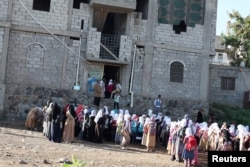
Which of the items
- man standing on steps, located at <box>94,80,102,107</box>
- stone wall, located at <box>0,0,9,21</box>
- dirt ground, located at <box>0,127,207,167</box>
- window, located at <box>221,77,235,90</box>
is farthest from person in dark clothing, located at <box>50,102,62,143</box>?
window, located at <box>221,77,235,90</box>

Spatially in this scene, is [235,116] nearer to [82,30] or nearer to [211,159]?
[82,30]

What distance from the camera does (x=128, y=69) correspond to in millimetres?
21078

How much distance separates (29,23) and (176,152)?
10241 mm

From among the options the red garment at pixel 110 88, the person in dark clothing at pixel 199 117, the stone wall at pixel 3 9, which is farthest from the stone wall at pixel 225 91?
the stone wall at pixel 3 9

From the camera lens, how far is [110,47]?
69.8 feet

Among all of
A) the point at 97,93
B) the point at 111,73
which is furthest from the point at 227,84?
the point at 97,93

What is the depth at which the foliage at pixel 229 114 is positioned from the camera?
22.4 metres

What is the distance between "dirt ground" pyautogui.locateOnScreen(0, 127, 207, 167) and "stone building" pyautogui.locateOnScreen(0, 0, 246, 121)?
4.03m

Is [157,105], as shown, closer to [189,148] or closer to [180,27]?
[180,27]

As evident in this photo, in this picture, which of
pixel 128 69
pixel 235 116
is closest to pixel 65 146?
pixel 128 69

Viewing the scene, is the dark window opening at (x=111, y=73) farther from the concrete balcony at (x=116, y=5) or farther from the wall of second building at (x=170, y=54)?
the concrete balcony at (x=116, y=5)

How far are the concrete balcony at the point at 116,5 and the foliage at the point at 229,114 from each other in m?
7.39

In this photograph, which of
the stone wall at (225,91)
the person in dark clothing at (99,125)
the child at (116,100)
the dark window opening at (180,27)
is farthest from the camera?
the stone wall at (225,91)

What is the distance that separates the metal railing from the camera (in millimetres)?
20719
